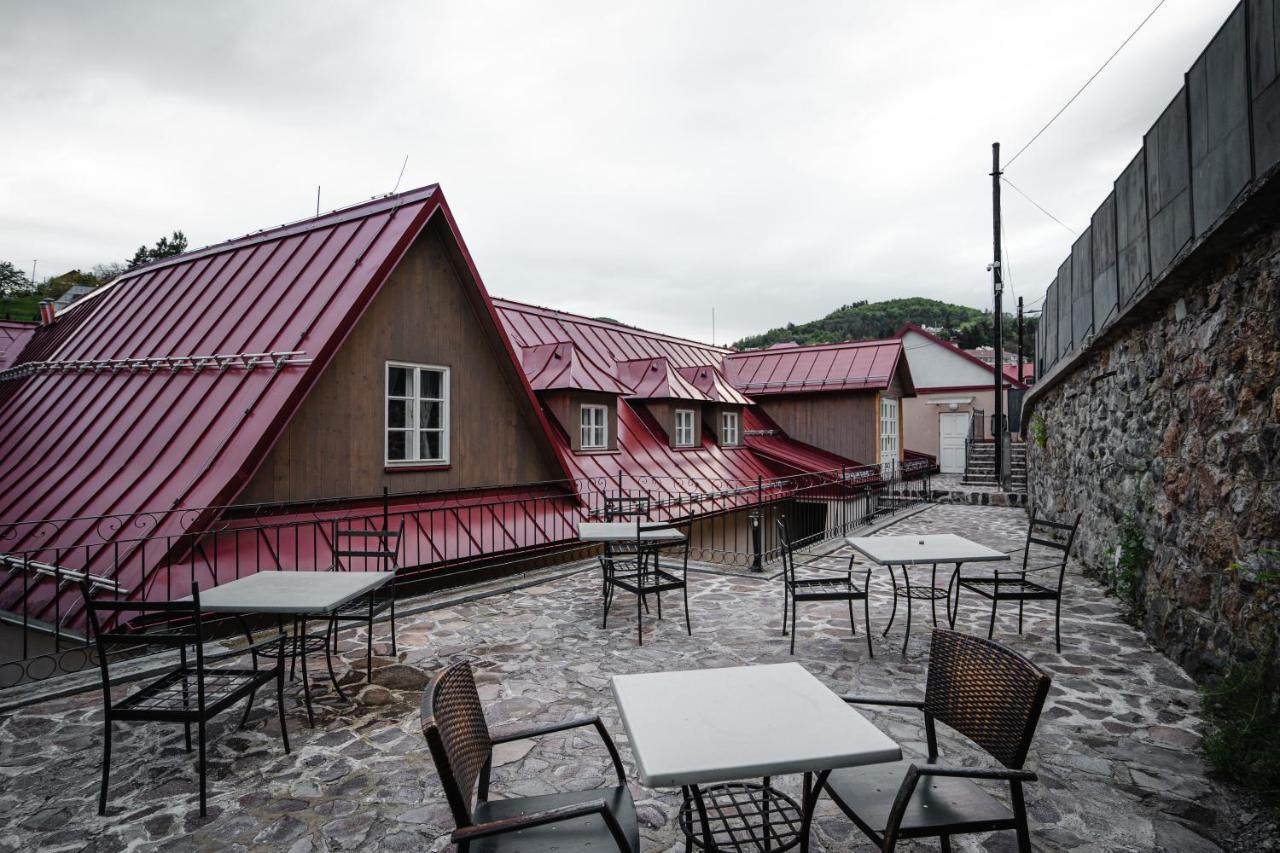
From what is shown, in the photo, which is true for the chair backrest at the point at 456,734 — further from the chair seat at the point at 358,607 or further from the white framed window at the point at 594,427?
the white framed window at the point at 594,427

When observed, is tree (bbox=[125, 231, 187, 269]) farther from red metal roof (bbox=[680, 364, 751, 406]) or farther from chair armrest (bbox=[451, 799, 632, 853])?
chair armrest (bbox=[451, 799, 632, 853])

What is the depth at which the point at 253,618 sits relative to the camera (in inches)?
242

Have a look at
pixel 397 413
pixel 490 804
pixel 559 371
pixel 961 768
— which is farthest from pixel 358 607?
pixel 559 371

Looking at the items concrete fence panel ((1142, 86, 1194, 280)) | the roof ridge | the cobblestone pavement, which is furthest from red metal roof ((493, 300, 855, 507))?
concrete fence panel ((1142, 86, 1194, 280))

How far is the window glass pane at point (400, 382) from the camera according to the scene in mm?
8562

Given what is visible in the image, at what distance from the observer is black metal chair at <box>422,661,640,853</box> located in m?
1.86

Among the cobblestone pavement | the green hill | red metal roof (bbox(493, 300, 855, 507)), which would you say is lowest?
the cobblestone pavement

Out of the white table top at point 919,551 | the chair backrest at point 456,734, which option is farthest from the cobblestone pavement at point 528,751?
the chair backrest at point 456,734

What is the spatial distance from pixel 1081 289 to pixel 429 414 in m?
9.30

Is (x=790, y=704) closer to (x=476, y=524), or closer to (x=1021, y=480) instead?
(x=476, y=524)

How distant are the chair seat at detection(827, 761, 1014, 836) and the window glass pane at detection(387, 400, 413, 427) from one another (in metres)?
7.33

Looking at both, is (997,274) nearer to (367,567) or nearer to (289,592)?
(367,567)

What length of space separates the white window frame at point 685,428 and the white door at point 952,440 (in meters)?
14.2

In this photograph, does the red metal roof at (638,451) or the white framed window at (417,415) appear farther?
the red metal roof at (638,451)
